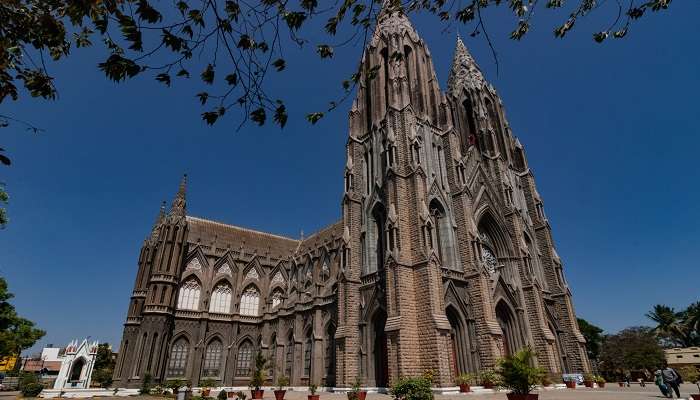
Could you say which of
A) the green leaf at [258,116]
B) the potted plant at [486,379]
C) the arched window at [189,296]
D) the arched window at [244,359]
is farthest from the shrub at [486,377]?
the arched window at [189,296]

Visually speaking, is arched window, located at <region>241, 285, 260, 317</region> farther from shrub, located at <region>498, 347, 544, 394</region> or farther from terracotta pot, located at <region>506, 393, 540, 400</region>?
terracotta pot, located at <region>506, 393, 540, 400</region>

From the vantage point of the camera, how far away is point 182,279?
3600cm

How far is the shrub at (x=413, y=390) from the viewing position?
9.71 metres

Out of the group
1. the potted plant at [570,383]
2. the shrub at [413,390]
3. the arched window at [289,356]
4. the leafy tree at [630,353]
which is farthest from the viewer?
the leafy tree at [630,353]

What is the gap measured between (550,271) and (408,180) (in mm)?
16494

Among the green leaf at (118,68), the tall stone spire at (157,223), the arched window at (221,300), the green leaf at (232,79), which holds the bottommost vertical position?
the green leaf at (118,68)

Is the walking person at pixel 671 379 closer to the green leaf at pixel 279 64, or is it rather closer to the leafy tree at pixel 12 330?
the green leaf at pixel 279 64

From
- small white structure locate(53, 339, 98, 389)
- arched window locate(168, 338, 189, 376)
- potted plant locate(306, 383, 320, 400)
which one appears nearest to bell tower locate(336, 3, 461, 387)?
potted plant locate(306, 383, 320, 400)

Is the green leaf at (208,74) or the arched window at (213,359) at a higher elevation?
the green leaf at (208,74)

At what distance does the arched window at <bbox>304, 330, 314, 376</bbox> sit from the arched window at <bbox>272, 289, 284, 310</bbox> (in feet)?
32.3

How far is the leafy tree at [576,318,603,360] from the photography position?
5641cm

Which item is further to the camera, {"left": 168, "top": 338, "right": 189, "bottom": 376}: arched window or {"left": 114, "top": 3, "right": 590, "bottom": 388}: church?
{"left": 168, "top": 338, "right": 189, "bottom": 376}: arched window

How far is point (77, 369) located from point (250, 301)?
639 inches

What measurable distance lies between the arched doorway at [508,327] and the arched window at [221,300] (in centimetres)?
2675
